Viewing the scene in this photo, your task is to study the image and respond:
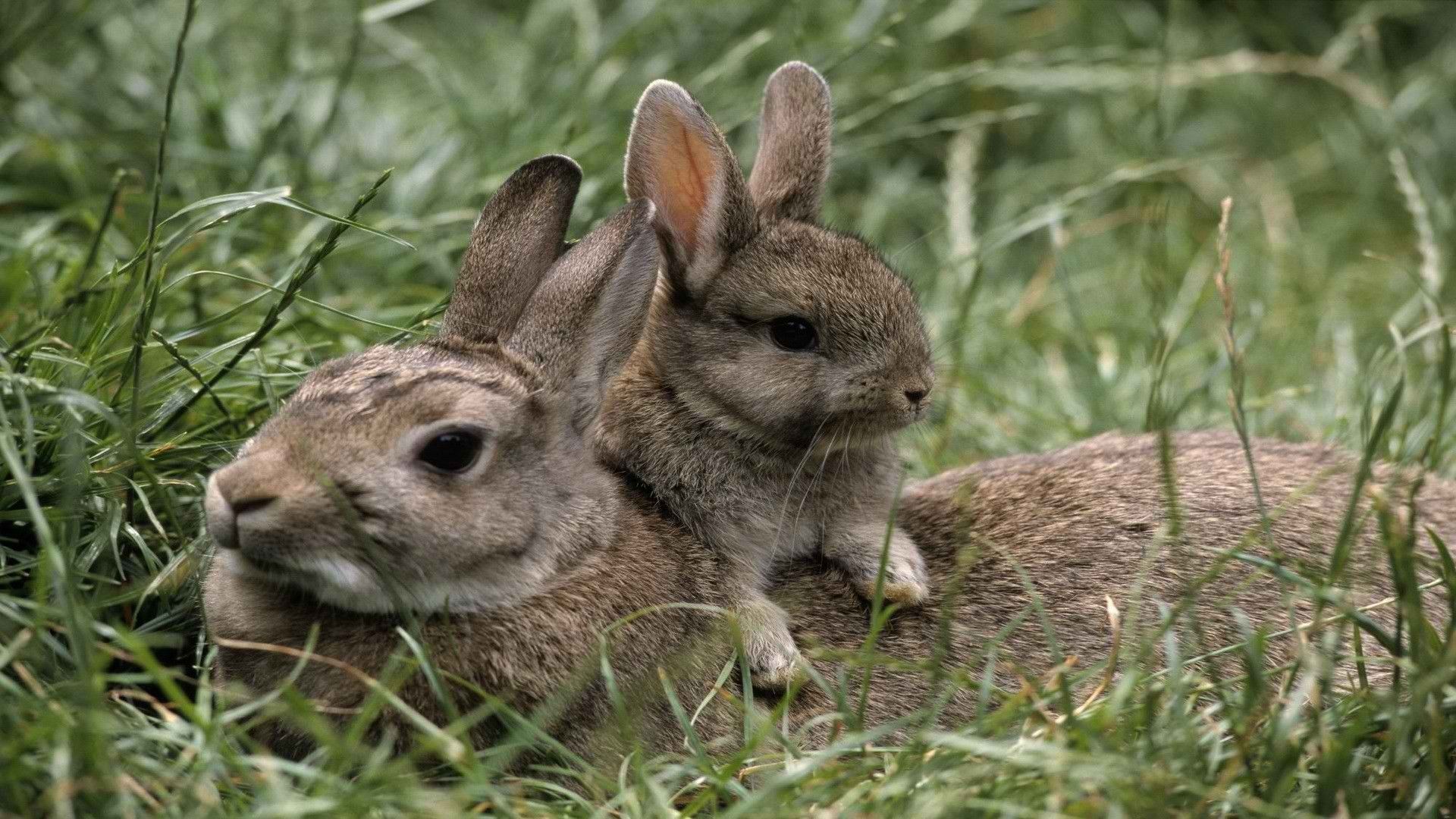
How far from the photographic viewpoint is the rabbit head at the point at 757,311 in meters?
4.88

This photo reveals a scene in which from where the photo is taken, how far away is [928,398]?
4984mm

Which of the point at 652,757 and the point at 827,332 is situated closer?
the point at 652,757

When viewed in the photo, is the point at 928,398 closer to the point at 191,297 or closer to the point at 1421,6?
the point at 191,297

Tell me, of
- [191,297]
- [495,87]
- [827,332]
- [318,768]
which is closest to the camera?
[318,768]

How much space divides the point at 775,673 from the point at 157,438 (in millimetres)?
1936

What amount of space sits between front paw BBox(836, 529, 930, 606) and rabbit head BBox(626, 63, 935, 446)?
14.2 inches

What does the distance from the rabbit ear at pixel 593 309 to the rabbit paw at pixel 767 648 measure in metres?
0.72

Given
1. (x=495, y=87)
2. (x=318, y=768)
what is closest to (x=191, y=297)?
(x=318, y=768)

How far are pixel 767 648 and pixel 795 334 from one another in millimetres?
1036

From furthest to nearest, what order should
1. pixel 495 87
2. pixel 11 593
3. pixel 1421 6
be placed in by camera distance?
1. pixel 1421 6
2. pixel 495 87
3. pixel 11 593

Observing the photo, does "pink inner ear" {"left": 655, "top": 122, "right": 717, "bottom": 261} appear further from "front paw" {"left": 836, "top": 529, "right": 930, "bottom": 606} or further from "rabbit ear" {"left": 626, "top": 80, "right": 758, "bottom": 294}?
"front paw" {"left": 836, "top": 529, "right": 930, "bottom": 606}

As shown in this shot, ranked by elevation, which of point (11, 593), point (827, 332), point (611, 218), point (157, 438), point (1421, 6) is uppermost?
point (1421, 6)

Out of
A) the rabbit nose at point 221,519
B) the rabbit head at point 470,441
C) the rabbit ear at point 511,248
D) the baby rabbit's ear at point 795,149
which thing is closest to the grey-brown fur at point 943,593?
the rabbit head at point 470,441

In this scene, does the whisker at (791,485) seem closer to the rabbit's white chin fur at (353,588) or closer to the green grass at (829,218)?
the green grass at (829,218)
